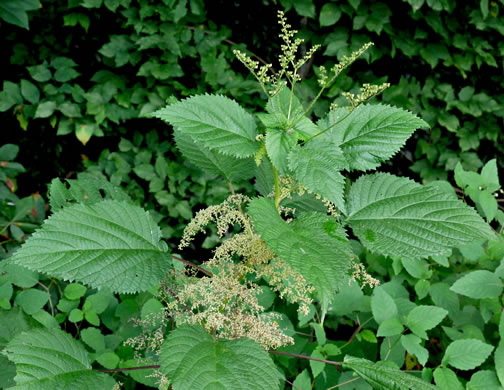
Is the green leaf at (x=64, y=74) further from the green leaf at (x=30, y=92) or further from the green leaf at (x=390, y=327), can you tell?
the green leaf at (x=390, y=327)

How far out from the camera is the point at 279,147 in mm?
919

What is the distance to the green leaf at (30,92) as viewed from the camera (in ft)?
8.81

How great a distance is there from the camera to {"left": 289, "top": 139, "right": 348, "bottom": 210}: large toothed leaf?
33.4 inches

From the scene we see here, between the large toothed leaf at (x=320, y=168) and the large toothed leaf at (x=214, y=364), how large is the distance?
366 millimetres

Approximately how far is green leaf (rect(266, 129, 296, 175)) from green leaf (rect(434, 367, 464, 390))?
2.80 feet

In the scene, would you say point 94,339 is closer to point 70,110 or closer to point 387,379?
point 387,379

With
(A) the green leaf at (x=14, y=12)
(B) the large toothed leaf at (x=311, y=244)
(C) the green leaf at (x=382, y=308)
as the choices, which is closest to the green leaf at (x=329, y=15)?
(A) the green leaf at (x=14, y=12)

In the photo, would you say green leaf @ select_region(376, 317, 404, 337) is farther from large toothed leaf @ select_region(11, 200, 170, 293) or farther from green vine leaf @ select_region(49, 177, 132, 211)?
green vine leaf @ select_region(49, 177, 132, 211)

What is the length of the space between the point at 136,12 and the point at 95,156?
1033 millimetres

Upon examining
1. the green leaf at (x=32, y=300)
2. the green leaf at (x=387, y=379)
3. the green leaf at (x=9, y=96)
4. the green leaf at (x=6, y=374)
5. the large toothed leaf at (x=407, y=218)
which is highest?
the large toothed leaf at (x=407, y=218)

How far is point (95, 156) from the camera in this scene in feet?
9.83

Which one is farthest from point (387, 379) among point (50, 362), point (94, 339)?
point (94, 339)

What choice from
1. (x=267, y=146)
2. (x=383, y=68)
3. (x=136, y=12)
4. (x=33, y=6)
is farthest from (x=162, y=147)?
(x=267, y=146)

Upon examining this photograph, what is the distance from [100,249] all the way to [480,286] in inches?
48.8
